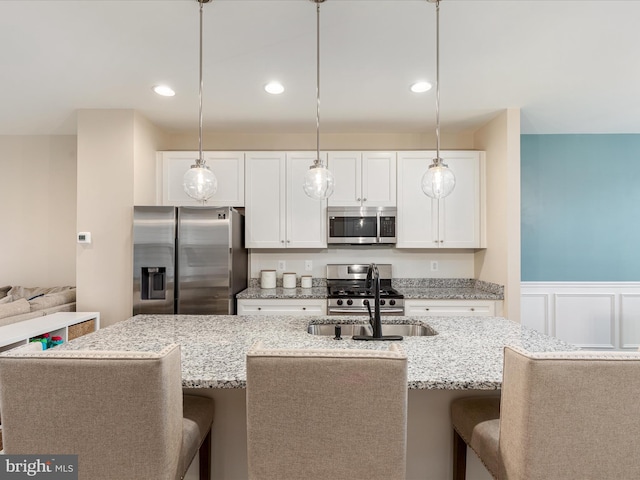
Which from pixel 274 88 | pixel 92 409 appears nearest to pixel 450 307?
pixel 274 88

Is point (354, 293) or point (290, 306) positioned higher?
point (354, 293)

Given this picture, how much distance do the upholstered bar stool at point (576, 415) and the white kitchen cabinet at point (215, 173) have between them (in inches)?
Result: 124

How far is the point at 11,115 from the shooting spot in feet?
11.2

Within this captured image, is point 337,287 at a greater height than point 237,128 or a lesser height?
lesser

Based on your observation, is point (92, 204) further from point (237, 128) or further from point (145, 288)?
point (237, 128)

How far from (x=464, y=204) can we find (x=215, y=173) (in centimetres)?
259

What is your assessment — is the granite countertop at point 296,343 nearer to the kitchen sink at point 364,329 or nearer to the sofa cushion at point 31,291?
the kitchen sink at point 364,329

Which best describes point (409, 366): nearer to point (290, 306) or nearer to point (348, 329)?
point (348, 329)

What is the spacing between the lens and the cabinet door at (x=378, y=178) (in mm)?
3723

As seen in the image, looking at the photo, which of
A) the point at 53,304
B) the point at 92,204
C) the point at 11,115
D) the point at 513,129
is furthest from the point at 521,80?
the point at 11,115

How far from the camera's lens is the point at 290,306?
3412mm

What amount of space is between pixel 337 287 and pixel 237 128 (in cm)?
201

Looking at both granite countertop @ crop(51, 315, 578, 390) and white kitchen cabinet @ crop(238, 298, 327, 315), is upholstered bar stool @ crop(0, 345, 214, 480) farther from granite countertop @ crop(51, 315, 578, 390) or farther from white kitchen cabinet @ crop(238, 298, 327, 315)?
white kitchen cabinet @ crop(238, 298, 327, 315)

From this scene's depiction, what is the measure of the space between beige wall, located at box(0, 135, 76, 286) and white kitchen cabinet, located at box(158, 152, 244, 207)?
1.25m
